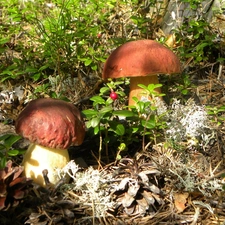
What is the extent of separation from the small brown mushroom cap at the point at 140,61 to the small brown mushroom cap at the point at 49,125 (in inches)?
28.2

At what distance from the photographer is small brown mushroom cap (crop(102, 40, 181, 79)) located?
2738 millimetres

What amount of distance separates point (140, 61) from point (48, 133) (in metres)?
1.01

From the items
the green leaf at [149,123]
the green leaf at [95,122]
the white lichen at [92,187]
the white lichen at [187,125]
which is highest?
the green leaf at [95,122]

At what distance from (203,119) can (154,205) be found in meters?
0.79

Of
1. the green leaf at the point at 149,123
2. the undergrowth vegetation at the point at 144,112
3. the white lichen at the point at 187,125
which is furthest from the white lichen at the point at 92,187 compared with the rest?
the white lichen at the point at 187,125

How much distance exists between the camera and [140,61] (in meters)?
2.74

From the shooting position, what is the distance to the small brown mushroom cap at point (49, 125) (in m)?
2.11

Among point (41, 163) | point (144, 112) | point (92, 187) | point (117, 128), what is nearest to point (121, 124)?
point (117, 128)

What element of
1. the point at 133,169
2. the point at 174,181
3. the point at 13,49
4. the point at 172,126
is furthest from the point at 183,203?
the point at 13,49

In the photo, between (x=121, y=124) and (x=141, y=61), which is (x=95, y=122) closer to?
(x=121, y=124)

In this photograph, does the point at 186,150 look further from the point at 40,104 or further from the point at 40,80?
the point at 40,80

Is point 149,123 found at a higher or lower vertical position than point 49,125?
lower

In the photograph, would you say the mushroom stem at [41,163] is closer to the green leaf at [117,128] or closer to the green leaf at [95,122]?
the green leaf at [95,122]

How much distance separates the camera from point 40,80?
3.79 metres
